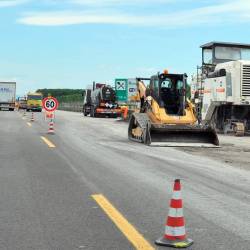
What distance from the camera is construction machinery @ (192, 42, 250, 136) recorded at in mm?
24641

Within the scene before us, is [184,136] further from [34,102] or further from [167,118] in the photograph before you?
[34,102]

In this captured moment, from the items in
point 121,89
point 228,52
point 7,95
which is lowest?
point 7,95

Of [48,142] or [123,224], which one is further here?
[48,142]

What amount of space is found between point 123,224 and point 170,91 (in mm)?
14521

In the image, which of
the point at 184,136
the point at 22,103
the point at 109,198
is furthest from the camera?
the point at 22,103

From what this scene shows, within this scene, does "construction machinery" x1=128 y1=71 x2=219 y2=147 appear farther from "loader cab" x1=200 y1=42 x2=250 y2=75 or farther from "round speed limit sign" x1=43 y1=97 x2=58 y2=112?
"loader cab" x1=200 y1=42 x2=250 y2=75

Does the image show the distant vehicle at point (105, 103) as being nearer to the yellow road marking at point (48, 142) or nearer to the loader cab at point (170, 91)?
the loader cab at point (170, 91)

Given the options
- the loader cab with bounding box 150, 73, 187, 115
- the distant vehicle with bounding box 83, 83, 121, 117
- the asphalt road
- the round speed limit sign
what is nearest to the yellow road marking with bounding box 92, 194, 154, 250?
the asphalt road

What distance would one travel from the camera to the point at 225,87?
25.0 m

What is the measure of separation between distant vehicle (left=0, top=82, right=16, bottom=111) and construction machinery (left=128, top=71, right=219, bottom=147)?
45.4 meters

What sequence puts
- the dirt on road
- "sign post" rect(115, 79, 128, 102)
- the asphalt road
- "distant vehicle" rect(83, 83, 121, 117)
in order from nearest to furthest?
the asphalt road
the dirt on road
"sign post" rect(115, 79, 128, 102)
"distant vehicle" rect(83, 83, 121, 117)

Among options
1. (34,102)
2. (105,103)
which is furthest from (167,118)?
(34,102)

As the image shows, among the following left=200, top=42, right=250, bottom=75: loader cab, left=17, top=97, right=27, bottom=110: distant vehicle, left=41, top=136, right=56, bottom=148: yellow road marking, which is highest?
left=200, top=42, right=250, bottom=75: loader cab

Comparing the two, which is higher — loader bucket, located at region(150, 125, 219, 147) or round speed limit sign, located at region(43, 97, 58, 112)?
round speed limit sign, located at region(43, 97, 58, 112)
